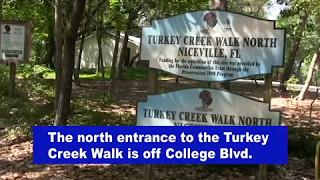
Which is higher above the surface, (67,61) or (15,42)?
(15,42)

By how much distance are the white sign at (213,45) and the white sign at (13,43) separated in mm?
8211

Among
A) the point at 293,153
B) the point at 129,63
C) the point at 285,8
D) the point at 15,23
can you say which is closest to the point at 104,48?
the point at 129,63

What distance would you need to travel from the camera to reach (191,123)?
5562 millimetres

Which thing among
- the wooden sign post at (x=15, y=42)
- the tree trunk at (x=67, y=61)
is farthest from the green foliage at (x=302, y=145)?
the wooden sign post at (x=15, y=42)

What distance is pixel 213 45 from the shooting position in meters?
5.41

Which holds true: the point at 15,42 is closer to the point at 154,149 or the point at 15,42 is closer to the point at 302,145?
the point at 302,145

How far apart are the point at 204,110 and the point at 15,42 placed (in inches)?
352

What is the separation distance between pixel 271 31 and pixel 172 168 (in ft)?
7.46

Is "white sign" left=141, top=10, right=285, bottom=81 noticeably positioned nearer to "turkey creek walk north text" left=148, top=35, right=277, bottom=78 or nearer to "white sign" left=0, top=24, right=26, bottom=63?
"turkey creek walk north text" left=148, top=35, right=277, bottom=78

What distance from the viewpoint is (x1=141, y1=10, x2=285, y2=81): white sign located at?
17.2 ft

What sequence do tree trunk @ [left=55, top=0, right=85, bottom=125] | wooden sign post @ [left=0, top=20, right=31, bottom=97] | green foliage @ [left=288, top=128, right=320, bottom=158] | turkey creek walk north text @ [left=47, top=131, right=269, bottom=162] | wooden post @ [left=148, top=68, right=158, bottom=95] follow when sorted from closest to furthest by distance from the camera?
turkey creek walk north text @ [left=47, top=131, right=269, bottom=162] → wooden post @ [left=148, top=68, right=158, bottom=95] → green foliage @ [left=288, top=128, right=320, bottom=158] → tree trunk @ [left=55, top=0, right=85, bottom=125] → wooden sign post @ [left=0, top=20, right=31, bottom=97]

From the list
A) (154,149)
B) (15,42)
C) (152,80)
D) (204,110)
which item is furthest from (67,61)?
(15,42)
